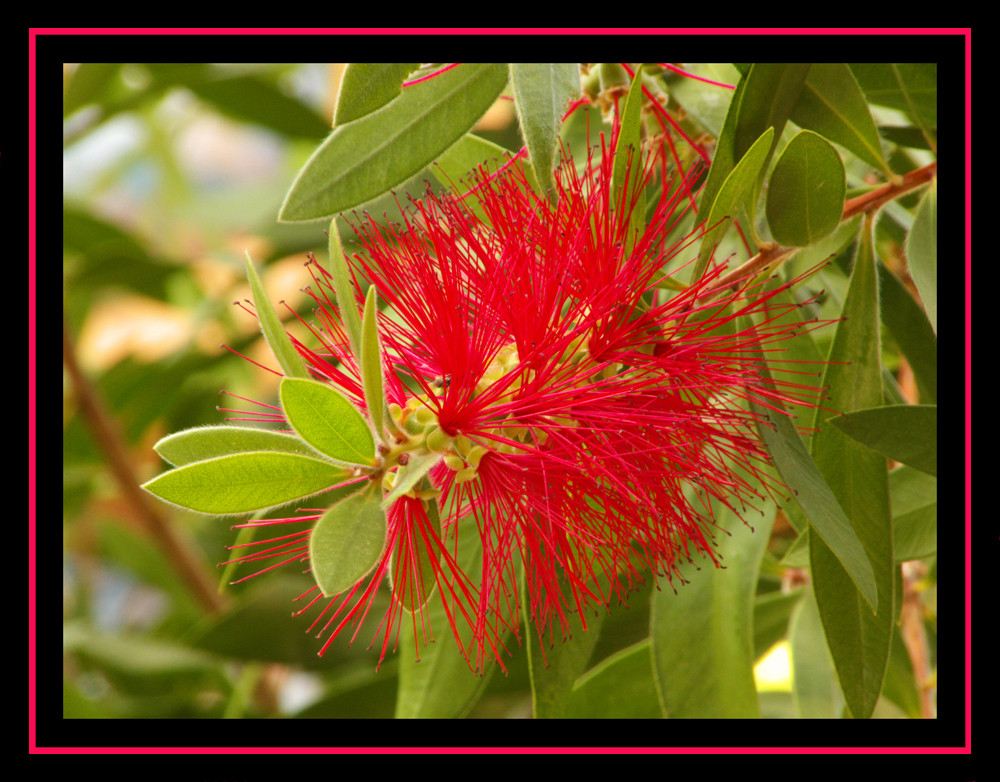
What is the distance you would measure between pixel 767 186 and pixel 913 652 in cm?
51

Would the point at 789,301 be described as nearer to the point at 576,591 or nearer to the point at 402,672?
the point at 576,591

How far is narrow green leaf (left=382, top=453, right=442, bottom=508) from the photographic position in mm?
427

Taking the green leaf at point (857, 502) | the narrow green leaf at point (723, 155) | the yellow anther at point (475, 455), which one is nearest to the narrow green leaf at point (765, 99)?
the narrow green leaf at point (723, 155)

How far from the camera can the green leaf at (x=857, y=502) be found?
574mm

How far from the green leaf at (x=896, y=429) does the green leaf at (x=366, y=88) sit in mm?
322

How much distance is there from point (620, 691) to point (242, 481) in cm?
51

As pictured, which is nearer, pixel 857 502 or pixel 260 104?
pixel 857 502

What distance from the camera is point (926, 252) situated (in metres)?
0.60

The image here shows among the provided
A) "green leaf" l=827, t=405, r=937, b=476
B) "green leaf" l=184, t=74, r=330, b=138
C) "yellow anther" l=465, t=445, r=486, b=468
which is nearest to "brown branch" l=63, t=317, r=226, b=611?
"green leaf" l=184, t=74, r=330, b=138

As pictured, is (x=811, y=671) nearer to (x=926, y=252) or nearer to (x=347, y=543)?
(x=926, y=252)

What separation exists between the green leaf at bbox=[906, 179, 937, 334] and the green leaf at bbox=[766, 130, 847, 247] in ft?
0.28

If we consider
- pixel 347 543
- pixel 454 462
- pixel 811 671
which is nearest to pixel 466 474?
pixel 454 462

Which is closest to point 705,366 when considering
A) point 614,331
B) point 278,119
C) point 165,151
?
point 614,331

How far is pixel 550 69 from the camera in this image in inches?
20.9
